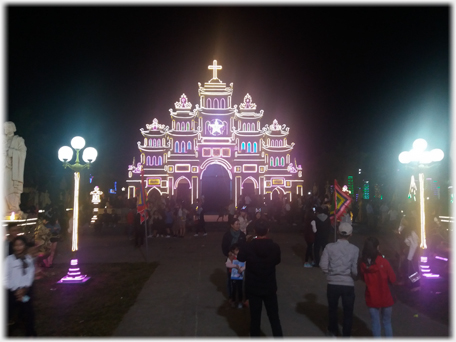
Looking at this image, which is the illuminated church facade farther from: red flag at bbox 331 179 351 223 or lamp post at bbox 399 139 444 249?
lamp post at bbox 399 139 444 249

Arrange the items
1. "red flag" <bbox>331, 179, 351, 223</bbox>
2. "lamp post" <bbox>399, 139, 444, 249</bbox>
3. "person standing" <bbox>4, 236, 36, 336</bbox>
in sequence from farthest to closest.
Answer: "red flag" <bbox>331, 179, 351, 223</bbox> → "lamp post" <bbox>399, 139, 444, 249</bbox> → "person standing" <bbox>4, 236, 36, 336</bbox>

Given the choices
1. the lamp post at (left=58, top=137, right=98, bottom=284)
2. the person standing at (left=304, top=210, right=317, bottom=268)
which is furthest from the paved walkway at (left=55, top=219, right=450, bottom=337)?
the lamp post at (left=58, top=137, right=98, bottom=284)

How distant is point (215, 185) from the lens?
41000 mm

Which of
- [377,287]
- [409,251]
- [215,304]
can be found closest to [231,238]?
[215,304]

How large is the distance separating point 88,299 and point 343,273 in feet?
19.2

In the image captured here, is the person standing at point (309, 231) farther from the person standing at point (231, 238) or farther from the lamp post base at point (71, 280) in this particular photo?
the lamp post base at point (71, 280)

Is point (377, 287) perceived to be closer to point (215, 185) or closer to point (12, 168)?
point (12, 168)

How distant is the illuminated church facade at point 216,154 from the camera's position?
40.8 m

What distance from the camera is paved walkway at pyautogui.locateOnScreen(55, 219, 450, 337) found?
6504mm

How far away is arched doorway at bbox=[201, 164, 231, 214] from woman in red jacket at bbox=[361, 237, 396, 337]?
3448cm

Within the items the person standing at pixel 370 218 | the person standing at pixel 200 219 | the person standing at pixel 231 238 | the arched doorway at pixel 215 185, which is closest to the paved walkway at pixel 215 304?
the person standing at pixel 231 238

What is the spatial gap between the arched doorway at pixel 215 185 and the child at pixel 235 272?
32.2 m

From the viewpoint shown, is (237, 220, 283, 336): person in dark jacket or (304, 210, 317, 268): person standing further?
(304, 210, 317, 268): person standing

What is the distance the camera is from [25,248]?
602 centimetres
